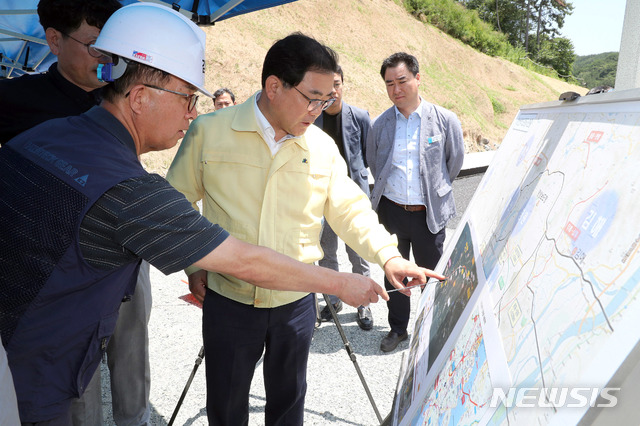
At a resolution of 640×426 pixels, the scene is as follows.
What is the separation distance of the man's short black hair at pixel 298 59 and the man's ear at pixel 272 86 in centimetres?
2

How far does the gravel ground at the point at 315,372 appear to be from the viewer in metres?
3.02

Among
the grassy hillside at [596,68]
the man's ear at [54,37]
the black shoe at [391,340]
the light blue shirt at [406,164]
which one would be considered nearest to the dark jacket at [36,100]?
the man's ear at [54,37]

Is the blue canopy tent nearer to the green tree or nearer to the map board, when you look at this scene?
the map board

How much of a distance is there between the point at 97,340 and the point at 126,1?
3753 millimetres

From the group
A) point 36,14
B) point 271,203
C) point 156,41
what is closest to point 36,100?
point 156,41

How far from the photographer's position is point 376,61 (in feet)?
83.0

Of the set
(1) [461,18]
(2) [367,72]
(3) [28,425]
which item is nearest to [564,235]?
(3) [28,425]

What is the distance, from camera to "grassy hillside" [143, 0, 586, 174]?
677 inches

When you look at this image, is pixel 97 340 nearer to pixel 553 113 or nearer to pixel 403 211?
pixel 553 113

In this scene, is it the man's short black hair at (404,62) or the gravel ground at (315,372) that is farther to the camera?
the man's short black hair at (404,62)

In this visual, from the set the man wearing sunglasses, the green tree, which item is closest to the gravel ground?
the man wearing sunglasses

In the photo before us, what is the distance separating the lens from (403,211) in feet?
12.3

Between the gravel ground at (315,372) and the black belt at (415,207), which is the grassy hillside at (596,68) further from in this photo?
the gravel ground at (315,372)

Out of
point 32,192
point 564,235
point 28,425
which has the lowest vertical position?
point 28,425
